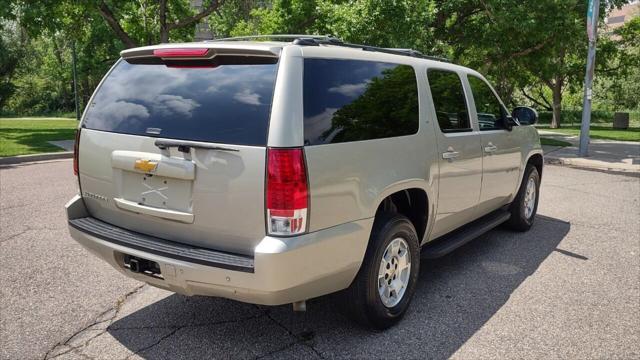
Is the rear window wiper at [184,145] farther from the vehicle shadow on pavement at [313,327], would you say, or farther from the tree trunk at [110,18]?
the tree trunk at [110,18]

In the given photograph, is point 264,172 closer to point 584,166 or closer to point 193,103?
point 193,103

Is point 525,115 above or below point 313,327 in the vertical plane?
above

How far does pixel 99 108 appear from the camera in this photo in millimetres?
3449

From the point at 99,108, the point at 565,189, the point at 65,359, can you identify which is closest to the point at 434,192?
the point at 99,108

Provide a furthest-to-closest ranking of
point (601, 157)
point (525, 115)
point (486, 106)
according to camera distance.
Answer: point (601, 157) < point (525, 115) < point (486, 106)

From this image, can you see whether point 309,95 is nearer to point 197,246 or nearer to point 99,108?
point 197,246

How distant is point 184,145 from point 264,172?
1.74 feet

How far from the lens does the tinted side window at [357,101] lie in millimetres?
2877

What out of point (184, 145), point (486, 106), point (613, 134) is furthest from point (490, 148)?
point (613, 134)

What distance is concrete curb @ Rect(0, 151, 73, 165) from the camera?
1134 cm

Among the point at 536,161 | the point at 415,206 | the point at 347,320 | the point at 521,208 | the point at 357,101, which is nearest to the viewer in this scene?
the point at 357,101

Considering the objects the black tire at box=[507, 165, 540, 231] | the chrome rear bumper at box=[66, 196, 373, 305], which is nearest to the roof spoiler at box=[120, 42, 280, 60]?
the chrome rear bumper at box=[66, 196, 373, 305]

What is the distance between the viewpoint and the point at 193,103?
9.71 ft

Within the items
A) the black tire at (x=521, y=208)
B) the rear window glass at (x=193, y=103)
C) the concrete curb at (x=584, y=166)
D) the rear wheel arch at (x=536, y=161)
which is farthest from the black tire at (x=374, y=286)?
the concrete curb at (x=584, y=166)
